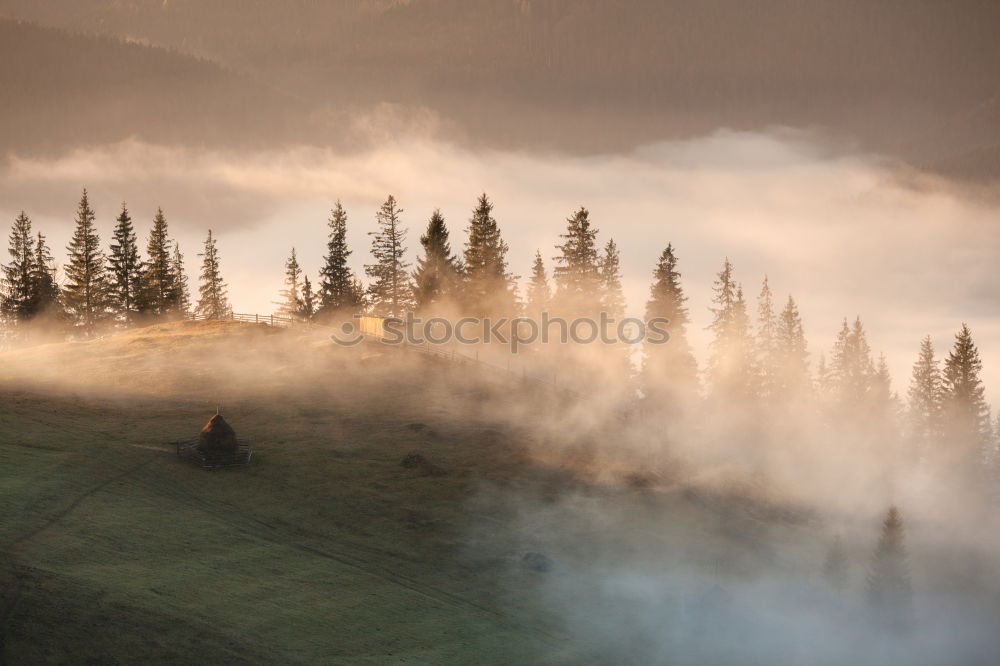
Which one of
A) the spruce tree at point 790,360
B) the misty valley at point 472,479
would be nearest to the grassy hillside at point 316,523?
the misty valley at point 472,479

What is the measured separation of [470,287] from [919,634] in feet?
230

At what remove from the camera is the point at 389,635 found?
4609cm

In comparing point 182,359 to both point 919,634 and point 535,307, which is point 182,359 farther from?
point 919,634

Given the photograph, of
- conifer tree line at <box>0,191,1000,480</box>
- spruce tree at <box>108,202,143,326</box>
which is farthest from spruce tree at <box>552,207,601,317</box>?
spruce tree at <box>108,202,143,326</box>

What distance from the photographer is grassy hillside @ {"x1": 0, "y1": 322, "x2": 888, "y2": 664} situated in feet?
141

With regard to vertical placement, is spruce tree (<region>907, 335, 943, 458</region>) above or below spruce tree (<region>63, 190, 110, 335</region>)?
below

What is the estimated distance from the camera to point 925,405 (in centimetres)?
11712

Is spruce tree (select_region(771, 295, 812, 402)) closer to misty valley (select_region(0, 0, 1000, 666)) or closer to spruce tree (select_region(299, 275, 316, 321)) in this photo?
misty valley (select_region(0, 0, 1000, 666))

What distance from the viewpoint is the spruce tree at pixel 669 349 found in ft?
372

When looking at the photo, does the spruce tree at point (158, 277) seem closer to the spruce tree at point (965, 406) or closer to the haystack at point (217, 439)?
the haystack at point (217, 439)

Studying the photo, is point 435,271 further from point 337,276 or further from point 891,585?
point 891,585

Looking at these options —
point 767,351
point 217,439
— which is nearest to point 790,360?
point 767,351

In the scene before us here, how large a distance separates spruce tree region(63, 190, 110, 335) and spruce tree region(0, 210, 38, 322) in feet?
15.0

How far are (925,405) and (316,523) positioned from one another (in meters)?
84.8
